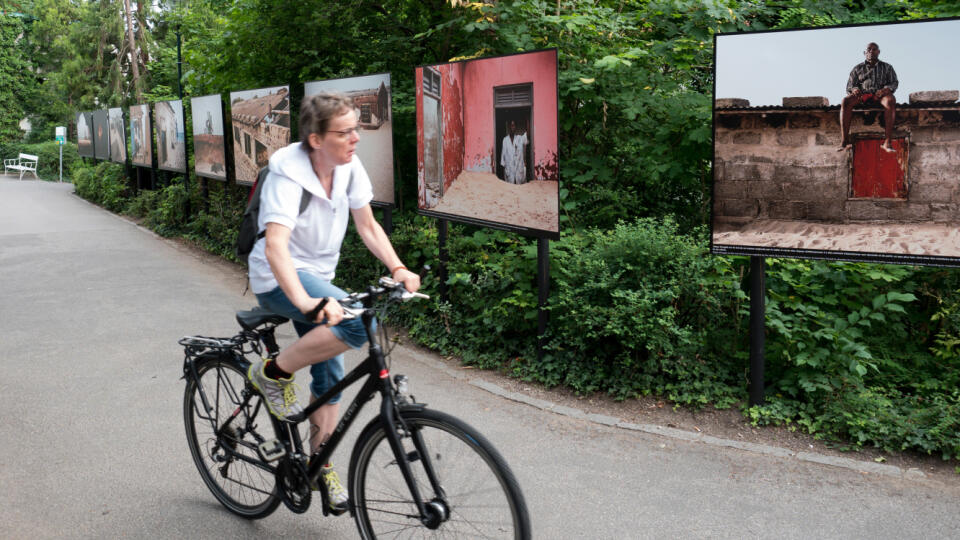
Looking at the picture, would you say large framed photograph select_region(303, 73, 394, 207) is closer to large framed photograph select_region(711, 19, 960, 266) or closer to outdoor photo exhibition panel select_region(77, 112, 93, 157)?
large framed photograph select_region(711, 19, 960, 266)

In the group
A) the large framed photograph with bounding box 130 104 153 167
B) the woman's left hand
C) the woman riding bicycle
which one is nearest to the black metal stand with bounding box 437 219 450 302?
the woman riding bicycle

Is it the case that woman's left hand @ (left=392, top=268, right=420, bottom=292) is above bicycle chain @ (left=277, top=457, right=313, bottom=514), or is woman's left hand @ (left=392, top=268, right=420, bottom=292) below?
above

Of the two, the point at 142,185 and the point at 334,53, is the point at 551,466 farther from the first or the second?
the point at 142,185

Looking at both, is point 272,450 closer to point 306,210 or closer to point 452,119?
point 306,210

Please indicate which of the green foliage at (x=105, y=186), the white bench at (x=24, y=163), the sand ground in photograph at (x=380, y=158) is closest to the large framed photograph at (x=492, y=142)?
the sand ground in photograph at (x=380, y=158)

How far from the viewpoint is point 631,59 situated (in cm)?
739

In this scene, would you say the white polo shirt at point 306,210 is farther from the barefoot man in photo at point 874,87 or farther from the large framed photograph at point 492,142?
the barefoot man in photo at point 874,87

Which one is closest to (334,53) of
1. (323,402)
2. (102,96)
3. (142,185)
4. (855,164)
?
(855,164)

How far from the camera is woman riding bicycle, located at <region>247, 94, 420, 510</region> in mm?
3309

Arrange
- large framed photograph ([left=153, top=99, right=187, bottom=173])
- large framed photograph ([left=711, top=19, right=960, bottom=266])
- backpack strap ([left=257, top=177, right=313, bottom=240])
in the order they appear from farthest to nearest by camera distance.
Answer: large framed photograph ([left=153, top=99, right=187, bottom=173]) < large framed photograph ([left=711, top=19, right=960, bottom=266]) < backpack strap ([left=257, top=177, right=313, bottom=240])

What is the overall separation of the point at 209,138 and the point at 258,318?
35.8ft

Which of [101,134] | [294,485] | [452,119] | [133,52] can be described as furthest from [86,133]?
[294,485]

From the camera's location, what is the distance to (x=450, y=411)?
5.84m

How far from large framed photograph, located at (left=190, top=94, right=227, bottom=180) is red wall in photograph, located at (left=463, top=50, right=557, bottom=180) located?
23.4 feet
